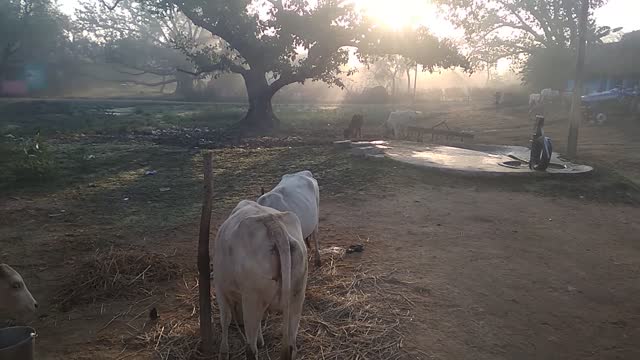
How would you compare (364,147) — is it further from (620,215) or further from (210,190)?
(210,190)

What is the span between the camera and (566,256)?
648 cm

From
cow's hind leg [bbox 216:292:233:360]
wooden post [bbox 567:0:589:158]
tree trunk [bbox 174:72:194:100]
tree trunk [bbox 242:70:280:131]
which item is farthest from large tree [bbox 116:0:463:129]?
tree trunk [bbox 174:72:194:100]

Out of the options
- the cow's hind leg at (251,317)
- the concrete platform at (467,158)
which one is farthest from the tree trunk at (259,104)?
the cow's hind leg at (251,317)

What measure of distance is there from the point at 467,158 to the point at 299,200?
27.8ft

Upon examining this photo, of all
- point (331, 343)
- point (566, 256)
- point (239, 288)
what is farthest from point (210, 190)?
point (566, 256)

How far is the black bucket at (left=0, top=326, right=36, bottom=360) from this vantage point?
125 inches

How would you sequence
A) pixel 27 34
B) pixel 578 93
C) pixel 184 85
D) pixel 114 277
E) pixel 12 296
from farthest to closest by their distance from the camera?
pixel 184 85 < pixel 27 34 < pixel 578 93 < pixel 114 277 < pixel 12 296

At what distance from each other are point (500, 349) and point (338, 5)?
20317mm

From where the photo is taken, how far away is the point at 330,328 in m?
4.43

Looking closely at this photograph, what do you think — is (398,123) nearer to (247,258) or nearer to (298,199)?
(298,199)

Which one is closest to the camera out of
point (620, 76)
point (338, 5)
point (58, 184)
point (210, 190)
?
point (210, 190)

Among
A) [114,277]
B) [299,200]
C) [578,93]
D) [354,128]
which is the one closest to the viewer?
[114,277]

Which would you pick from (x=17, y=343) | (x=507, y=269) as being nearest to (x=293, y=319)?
(x=17, y=343)

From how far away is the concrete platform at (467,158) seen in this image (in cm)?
1090
